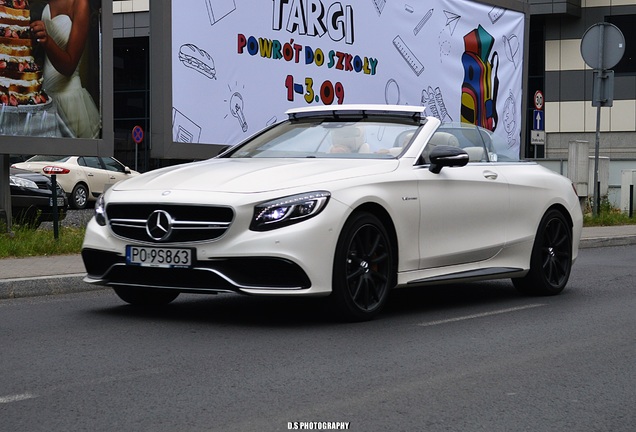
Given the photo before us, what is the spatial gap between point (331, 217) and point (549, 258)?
10.5 feet

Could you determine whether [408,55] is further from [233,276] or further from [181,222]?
[233,276]

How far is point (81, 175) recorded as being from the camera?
2911 cm

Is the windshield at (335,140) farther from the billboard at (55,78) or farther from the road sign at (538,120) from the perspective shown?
the road sign at (538,120)

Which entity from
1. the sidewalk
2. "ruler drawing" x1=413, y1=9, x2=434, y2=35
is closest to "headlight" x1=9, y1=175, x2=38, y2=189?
the sidewalk

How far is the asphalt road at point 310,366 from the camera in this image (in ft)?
16.5

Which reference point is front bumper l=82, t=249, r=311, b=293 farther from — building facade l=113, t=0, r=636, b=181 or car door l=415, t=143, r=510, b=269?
building facade l=113, t=0, r=636, b=181

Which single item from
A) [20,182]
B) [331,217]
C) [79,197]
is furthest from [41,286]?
[79,197]

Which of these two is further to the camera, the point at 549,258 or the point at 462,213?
the point at 549,258

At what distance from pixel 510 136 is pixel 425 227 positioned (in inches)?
509

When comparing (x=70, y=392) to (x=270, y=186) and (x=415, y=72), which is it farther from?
(x=415, y=72)

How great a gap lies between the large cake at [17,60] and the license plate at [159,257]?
5.97 meters

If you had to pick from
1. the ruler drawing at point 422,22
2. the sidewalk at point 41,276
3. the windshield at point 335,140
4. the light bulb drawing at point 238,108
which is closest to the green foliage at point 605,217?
the ruler drawing at point 422,22

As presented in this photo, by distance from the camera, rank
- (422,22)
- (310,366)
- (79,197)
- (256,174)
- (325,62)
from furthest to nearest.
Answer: (79,197) < (422,22) < (325,62) < (256,174) < (310,366)

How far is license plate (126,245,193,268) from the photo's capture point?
24.5 feet
